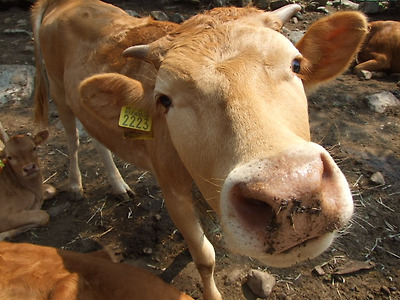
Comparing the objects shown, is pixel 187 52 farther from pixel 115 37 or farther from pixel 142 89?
pixel 115 37

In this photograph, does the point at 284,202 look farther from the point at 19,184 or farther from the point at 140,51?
the point at 19,184

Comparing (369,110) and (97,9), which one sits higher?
(97,9)

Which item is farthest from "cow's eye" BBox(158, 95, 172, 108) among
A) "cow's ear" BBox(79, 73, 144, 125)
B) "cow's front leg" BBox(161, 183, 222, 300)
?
"cow's front leg" BBox(161, 183, 222, 300)

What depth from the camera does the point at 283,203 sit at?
1374mm

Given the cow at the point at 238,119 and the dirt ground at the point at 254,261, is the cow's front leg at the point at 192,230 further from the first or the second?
the dirt ground at the point at 254,261

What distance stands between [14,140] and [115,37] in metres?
2.05

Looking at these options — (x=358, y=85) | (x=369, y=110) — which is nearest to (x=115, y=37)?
(x=369, y=110)

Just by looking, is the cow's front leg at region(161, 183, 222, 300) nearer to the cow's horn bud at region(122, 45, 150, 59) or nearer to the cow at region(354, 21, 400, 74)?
the cow's horn bud at region(122, 45, 150, 59)

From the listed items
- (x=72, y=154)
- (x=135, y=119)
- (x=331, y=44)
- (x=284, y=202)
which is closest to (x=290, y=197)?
(x=284, y=202)

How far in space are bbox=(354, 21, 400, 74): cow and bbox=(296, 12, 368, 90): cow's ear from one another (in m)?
5.12

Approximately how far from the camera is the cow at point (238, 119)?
1479 millimetres

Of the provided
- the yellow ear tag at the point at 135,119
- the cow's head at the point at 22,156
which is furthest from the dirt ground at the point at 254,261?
the yellow ear tag at the point at 135,119

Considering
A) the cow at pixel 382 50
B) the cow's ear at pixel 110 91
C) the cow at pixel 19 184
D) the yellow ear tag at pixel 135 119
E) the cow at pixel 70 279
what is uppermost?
the cow's ear at pixel 110 91

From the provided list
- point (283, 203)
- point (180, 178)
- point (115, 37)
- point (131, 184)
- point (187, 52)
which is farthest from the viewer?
point (131, 184)
